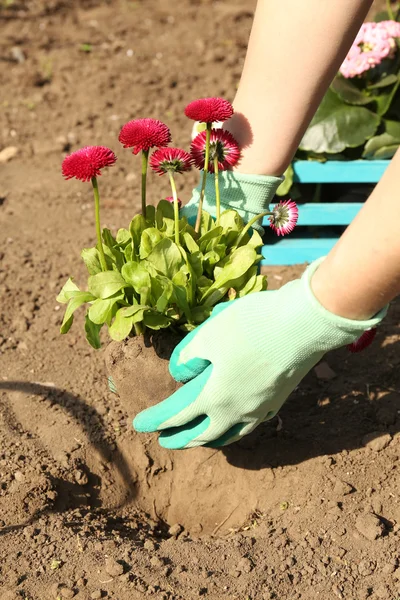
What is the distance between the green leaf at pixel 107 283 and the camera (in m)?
1.90

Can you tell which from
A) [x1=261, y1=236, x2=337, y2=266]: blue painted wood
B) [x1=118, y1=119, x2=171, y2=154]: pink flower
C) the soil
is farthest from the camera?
[x1=261, y1=236, x2=337, y2=266]: blue painted wood

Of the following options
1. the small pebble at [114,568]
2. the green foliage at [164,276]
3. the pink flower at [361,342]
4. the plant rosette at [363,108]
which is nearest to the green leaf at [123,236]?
the green foliage at [164,276]

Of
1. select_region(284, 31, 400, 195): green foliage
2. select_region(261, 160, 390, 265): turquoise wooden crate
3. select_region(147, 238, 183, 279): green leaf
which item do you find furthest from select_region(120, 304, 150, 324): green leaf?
select_region(284, 31, 400, 195): green foliage

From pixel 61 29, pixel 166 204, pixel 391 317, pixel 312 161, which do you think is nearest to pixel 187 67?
pixel 61 29

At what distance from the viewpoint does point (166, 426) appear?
6.49 feet

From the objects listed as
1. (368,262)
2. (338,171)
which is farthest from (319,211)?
(368,262)

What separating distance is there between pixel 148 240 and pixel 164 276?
108 mm

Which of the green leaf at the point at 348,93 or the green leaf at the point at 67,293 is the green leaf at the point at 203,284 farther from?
the green leaf at the point at 348,93

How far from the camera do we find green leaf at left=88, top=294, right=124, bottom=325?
1925mm

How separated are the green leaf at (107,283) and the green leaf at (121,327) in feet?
0.20

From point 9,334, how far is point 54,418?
50 cm

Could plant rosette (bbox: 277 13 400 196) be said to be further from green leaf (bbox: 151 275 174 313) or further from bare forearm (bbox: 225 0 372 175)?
green leaf (bbox: 151 275 174 313)

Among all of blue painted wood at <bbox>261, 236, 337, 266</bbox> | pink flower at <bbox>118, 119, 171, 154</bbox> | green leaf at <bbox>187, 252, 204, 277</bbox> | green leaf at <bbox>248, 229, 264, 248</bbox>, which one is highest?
pink flower at <bbox>118, 119, 171, 154</bbox>

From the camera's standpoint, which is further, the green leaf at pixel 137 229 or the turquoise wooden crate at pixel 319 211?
the turquoise wooden crate at pixel 319 211
